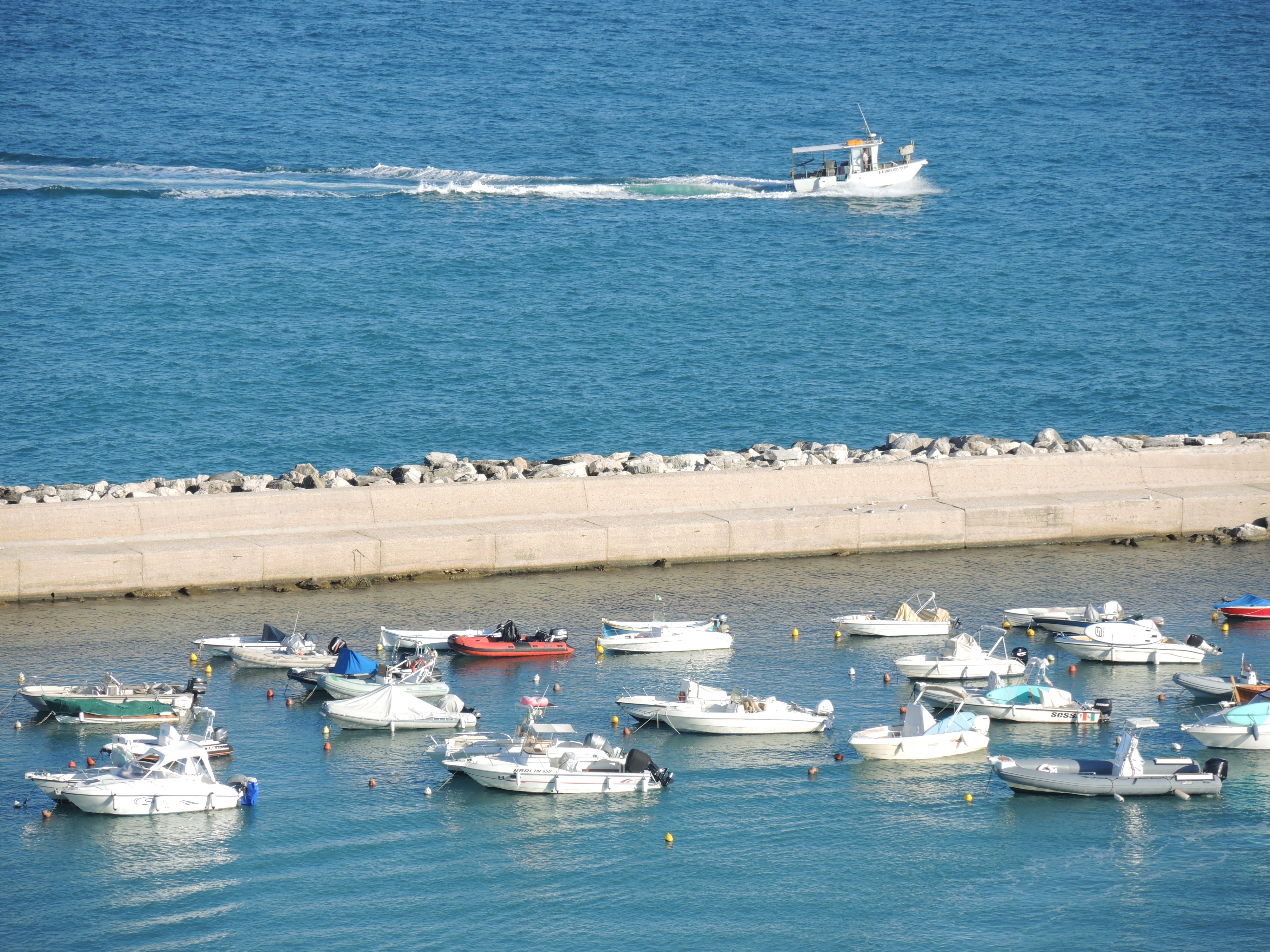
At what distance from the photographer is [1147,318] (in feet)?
208

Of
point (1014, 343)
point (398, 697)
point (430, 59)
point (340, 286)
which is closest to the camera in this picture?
point (398, 697)

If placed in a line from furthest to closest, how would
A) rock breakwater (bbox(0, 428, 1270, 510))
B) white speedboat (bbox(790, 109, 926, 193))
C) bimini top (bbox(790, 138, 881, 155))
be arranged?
white speedboat (bbox(790, 109, 926, 193)) → bimini top (bbox(790, 138, 881, 155)) → rock breakwater (bbox(0, 428, 1270, 510))

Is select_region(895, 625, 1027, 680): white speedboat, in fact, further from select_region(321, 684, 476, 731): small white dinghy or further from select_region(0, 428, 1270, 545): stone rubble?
select_region(0, 428, 1270, 545): stone rubble

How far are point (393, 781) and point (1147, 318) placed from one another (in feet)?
156

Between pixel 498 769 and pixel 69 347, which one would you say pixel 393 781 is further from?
pixel 69 347

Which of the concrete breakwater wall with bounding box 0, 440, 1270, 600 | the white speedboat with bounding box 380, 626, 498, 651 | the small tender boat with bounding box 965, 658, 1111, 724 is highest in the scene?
the concrete breakwater wall with bounding box 0, 440, 1270, 600

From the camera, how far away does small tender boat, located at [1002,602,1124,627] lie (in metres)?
30.9

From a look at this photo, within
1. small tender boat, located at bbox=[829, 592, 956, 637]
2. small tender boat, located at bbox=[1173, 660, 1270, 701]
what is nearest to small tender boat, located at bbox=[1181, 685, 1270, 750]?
small tender boat, located at bbox=[1173, 660, 1270, 701]

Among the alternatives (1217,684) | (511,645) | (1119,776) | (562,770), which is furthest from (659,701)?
(1217,684)

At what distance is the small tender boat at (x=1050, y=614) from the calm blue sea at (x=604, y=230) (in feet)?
59.7

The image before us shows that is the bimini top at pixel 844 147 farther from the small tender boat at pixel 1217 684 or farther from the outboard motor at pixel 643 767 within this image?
the outboard motor at pixel 643 767

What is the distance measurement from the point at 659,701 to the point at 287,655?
23.4ft

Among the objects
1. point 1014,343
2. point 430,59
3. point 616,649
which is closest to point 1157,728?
point 616,649

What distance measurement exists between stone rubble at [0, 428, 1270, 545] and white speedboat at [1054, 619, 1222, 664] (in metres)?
8.60
